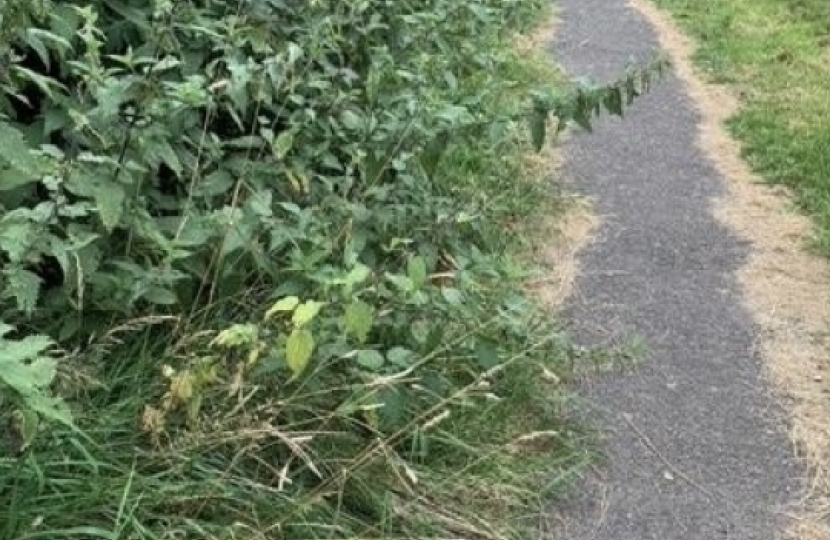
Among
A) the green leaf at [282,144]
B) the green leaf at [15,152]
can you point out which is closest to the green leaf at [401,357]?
the green leaf at [282,144]

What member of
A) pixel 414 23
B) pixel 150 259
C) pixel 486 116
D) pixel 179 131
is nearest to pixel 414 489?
pixel 150 259

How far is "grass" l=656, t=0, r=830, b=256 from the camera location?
6.17m

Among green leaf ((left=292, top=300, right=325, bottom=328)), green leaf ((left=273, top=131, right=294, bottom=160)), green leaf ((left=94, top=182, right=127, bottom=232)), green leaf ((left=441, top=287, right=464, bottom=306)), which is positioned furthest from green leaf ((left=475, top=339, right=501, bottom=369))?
green leaf ((left=94, top=182, right=127, bottom=232))

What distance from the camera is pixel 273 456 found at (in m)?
3.04

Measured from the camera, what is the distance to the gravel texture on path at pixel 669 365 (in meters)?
3.37

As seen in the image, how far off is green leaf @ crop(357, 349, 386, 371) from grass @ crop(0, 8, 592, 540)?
6 cm

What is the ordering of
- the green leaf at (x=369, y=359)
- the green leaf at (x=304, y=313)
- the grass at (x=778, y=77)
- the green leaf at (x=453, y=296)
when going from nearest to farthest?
the green leaf at (x=304, y=313) < the green leaf at (x=369, y=359) < the green leaf at (x=453, y=296) < the grass at (x=778, y=77)

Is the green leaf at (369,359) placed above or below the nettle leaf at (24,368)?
below

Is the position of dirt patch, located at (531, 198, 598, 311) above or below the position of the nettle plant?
below

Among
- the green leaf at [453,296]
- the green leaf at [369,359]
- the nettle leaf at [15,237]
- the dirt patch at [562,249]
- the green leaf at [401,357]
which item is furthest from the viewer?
the dirt patch at [562,249]

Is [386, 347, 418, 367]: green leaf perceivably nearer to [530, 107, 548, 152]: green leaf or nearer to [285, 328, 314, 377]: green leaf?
[285, 328, 314, 377]: green leaf

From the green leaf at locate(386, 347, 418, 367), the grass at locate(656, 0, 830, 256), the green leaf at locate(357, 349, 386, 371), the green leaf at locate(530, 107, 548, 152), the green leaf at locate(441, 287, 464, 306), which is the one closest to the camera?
the green leaf at locate(357, 349, 386, 371)

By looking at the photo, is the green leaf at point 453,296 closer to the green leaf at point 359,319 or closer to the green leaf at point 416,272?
the green leaf at point 416,272

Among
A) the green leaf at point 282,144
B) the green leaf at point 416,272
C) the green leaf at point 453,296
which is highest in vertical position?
the green leaf at point 282,144
